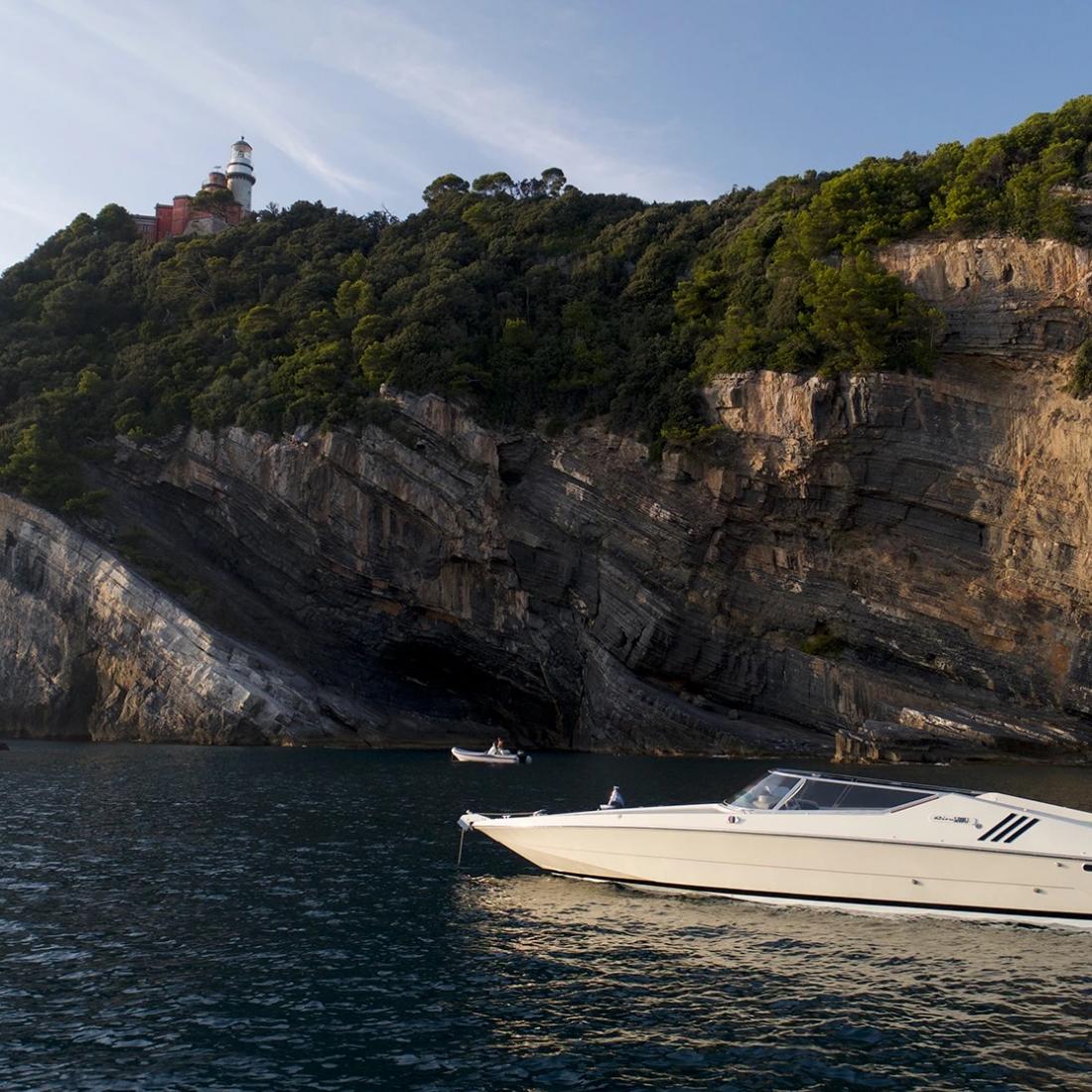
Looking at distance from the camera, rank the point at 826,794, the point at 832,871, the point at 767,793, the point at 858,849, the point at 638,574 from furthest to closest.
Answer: the point at 638,574
the point at 767,793
the point at 826,794
the point at 832,871
the point at 858,849

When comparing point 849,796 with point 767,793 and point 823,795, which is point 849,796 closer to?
point 823,795

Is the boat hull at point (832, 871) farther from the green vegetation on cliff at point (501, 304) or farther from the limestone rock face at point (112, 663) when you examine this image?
the green vegetation on cliff at point (501, 304)

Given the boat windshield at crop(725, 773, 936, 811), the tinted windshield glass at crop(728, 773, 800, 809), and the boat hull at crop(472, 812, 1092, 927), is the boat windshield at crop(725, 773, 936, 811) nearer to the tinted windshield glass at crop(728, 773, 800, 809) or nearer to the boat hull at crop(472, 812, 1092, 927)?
the tinted windshield glass at crop(728, 773, 800, 809)

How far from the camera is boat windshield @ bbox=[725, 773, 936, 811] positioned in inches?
609

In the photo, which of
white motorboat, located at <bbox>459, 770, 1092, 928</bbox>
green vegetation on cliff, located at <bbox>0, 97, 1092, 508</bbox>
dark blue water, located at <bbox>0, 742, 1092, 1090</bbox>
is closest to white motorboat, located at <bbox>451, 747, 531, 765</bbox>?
green vegetation on cliff, located at <bbox>0, 97, 1092, 508</bbox>

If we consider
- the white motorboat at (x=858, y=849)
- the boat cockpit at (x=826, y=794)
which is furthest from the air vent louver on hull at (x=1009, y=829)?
the boat cockpit at (x=826, y=794)

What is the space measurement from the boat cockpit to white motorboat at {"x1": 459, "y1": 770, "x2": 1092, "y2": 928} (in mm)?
16

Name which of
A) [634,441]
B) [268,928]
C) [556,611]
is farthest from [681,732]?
A: [268,928]

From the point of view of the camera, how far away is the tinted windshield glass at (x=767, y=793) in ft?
52.8

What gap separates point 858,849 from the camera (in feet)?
49.8

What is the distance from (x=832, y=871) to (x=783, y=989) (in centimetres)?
353

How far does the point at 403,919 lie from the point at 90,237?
67.9 m

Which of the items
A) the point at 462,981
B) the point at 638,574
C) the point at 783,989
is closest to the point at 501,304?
the point at 638,574

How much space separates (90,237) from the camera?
7050 cm
